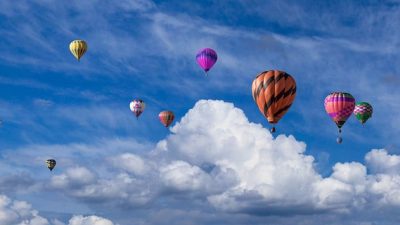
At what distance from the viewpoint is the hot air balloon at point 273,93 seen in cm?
14812

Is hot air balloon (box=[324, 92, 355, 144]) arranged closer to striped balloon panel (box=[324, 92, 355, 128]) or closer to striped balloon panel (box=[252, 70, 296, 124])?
striped balloon panel (box=[324, 92, 355, 128])

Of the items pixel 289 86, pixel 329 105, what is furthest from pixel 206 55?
pixel 289 86

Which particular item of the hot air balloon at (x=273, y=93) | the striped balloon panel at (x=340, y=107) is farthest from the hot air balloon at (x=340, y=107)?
the hot air balloon at (x=273, y=93)

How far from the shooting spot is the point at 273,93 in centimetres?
14800

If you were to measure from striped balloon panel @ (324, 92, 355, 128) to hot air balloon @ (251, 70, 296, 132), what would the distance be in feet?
80.1

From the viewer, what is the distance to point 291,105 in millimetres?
152750

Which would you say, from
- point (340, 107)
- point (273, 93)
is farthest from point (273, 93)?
point (340, 107)

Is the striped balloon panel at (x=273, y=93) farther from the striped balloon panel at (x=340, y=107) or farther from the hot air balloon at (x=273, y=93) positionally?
the striped balloon panel at (x=340, y=107)

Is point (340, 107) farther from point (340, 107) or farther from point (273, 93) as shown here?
point (273, 93)

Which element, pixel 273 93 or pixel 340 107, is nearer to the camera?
pixel 273 93

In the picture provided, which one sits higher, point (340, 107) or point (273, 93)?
point (340, 107)

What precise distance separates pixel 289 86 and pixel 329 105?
25355 millimetres

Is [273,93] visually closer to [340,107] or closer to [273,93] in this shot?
[273,93]

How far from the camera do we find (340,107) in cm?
17175
